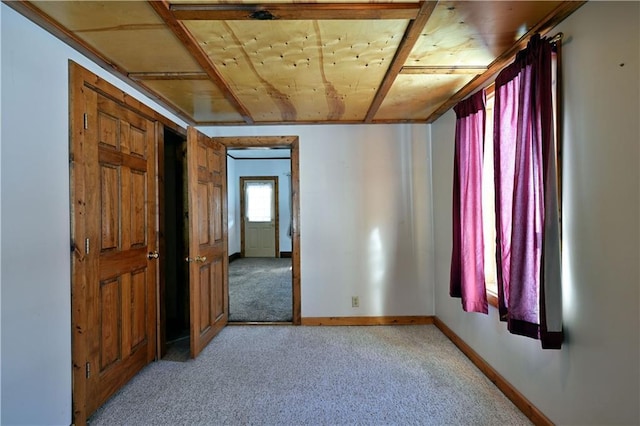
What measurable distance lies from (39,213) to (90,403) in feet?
4.00

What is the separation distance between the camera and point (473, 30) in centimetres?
154

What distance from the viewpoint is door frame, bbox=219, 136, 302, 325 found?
312 centimetres

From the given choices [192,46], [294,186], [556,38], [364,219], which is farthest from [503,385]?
→ [192,46]

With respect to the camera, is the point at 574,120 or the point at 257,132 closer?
the point at 574,120

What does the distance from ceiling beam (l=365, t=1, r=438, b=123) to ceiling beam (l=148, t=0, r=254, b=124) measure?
121 centimetres

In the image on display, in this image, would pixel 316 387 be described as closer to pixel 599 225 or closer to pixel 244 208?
pixel 599 225

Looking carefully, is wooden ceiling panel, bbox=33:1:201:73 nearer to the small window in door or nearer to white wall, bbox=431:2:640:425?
white wall, bbox=431:2:640:425

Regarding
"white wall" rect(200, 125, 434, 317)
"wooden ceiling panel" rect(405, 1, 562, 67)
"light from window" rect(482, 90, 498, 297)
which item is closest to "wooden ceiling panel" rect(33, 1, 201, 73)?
"white wall" rect(200, 125, 434, 317)

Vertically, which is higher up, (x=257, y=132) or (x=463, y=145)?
(x=257, y=132)

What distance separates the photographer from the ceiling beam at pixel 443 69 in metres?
1.96

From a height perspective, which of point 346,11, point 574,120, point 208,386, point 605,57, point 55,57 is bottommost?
point 208,386

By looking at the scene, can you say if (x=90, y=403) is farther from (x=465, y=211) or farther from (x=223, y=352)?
(x=465, y=211)

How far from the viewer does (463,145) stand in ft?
7.47

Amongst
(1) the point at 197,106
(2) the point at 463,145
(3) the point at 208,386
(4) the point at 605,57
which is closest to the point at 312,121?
(1) the point at 197,106
